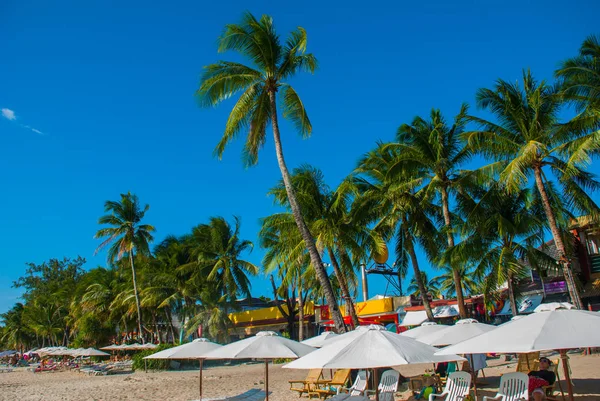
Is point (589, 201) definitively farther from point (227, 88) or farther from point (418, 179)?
point (227, 88)

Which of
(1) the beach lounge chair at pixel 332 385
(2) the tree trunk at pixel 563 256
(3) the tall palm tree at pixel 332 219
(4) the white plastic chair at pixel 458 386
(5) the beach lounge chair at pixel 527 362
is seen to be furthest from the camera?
(3) the tall palm tree at pixel 332 219

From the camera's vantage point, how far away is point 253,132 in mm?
16797

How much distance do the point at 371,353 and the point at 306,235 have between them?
27.4 feet

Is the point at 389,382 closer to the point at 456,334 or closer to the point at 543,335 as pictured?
the point at 456,334

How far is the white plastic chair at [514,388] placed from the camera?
26.3 feet

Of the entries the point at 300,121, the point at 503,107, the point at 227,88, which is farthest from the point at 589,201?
the point at 227,88

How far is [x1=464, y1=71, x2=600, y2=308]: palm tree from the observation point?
15.5 metres

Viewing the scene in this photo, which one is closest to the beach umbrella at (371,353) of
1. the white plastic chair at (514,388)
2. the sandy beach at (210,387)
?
the white plastic chair at (514,388)

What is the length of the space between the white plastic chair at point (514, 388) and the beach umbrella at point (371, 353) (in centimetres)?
161

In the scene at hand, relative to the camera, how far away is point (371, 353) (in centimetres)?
666

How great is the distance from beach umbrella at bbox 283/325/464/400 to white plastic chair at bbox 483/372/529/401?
5.28 ft

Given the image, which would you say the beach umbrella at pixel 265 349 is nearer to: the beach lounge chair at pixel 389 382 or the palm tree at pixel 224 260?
the beach lounge chair at pixel 389 382

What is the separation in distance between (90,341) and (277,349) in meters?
42.5

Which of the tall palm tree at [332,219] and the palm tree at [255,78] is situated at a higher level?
the palm tree at [255,78]
